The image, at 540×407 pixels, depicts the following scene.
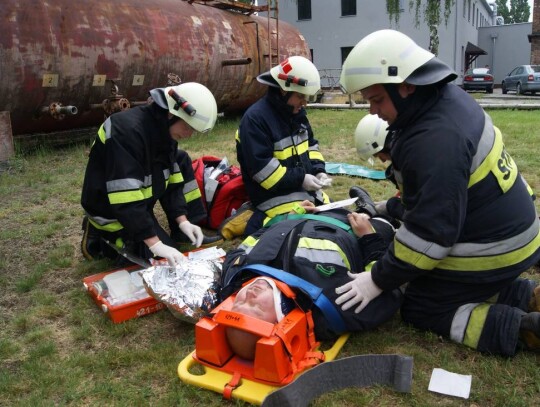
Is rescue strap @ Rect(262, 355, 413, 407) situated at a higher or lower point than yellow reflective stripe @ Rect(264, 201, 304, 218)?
lower

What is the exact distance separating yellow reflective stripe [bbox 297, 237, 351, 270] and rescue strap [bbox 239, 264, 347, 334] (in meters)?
0.24

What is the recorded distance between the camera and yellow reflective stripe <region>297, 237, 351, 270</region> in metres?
2.86

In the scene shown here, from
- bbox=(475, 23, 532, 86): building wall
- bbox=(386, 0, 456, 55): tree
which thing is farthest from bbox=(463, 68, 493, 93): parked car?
bbox=(475, 23, 532, 86): building wall

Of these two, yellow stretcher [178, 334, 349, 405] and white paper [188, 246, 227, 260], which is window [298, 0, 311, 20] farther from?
yellow stretcher [178, 334, 349, 405]

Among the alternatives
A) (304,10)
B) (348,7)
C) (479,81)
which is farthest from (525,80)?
(304,10)

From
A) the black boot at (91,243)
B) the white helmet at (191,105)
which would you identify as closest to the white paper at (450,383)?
the white helmet at (191,105)

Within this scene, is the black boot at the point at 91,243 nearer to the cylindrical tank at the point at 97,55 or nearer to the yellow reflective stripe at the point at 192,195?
the yellow reflective stripe at the point at 192,195

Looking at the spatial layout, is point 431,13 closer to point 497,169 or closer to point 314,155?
point 314,155

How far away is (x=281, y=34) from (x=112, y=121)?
9.49 meters

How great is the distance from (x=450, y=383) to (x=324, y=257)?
879mm

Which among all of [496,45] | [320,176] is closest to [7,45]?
[320,176]

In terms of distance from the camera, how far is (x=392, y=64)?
2311 mm

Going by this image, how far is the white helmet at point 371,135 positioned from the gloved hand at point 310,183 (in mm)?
686

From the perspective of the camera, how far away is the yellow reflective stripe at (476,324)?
2.58 m
